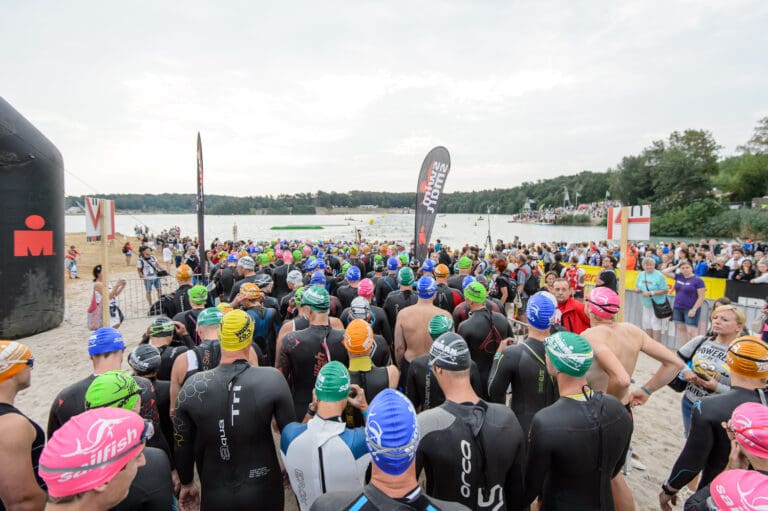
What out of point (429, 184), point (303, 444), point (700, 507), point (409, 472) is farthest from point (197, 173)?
point (700, 507)

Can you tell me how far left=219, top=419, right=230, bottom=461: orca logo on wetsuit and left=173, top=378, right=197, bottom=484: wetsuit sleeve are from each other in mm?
181

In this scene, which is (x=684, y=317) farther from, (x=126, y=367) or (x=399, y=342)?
(x=126, y=367)

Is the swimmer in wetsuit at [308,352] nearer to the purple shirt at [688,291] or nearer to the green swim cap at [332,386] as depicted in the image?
the green swim cap at [332,386]

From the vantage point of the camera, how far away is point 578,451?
6.79ft

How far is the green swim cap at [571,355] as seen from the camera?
7.10ft

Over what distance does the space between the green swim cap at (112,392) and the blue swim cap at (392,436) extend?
4.81 ft

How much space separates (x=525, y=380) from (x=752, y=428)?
148 centimetres

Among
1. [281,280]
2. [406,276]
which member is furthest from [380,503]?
[281,280]

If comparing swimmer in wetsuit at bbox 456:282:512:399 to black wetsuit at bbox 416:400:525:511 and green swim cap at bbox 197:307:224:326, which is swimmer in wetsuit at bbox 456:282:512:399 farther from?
green swim cap at bbox 197:307:224:326

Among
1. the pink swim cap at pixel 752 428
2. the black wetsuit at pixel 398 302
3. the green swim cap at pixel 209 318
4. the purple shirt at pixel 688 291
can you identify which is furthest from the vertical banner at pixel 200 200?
the purple shirt at pixel 688 291

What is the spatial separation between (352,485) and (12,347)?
207 centimetres

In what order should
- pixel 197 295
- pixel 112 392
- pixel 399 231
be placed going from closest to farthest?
pixel 112 392
pixel 197 295
pixel 399 231

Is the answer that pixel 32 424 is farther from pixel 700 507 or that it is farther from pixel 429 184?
pixel 429 184

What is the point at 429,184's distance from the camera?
9508 mm
